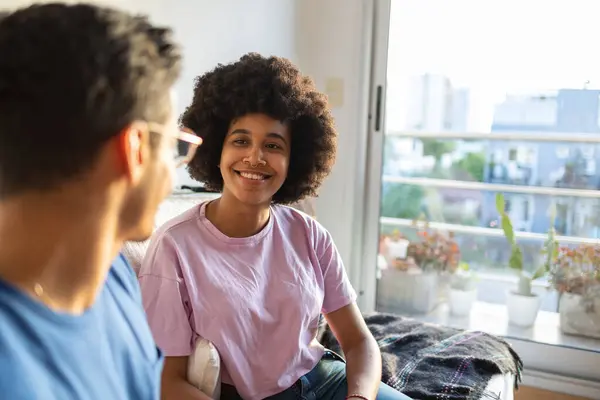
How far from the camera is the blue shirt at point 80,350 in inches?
20.5

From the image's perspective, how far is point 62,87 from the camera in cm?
52

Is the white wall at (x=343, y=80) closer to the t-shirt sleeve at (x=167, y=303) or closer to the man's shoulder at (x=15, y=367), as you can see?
the t-shirt sleeve at (x=167, y=303)

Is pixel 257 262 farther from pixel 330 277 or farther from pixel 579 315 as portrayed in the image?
pixel 579 315

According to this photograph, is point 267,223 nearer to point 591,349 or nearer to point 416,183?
point 416,183

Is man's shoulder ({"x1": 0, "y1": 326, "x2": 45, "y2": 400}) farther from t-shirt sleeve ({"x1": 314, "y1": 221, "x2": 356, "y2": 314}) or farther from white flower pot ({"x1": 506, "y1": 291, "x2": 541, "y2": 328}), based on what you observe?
white flower pot ({"x1": 506, "y1": 291, "x2": 541, "y2": 328})

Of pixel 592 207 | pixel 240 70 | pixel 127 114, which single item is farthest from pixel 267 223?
pixel 592 207

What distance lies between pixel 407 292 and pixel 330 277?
1.38m

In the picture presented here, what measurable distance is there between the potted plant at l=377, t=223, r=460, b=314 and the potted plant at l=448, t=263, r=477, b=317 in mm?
37

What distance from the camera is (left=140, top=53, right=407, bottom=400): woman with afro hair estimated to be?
1129mm

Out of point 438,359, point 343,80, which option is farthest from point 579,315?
point 343,80

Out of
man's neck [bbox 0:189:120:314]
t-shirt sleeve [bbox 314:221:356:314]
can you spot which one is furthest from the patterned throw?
man's neck [bbox 0:189:120:314]

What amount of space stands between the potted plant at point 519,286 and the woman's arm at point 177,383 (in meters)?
1.79

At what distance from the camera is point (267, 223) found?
52.2 inches

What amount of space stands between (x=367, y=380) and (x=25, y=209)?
927mm
